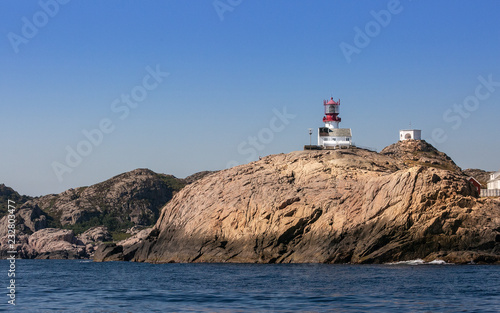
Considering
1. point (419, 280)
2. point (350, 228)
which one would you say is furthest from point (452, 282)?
point (350, 228)

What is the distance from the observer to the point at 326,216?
3428 inches

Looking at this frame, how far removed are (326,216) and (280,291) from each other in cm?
3768

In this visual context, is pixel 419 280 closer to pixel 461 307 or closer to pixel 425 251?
pixel 461 307

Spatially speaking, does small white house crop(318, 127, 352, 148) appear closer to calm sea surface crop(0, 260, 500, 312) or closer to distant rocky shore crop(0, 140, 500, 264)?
distant rocky shore crop(0, 140, 500, 264)

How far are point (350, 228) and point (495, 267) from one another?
20.1 meters

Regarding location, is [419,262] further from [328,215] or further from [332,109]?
[332,109]

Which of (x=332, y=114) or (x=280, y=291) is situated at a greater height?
(x=332, y=114)

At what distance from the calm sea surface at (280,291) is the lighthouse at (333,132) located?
1787 inches

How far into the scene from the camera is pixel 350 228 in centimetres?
8394

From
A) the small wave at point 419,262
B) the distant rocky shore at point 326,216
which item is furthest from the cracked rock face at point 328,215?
the small wave at point 419,262

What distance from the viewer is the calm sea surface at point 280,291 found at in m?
41.9

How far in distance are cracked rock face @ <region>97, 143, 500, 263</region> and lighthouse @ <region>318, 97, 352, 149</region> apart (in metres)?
7.25

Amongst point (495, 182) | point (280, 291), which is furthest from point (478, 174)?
point (280, 291)

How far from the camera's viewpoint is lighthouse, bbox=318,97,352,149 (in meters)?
116
